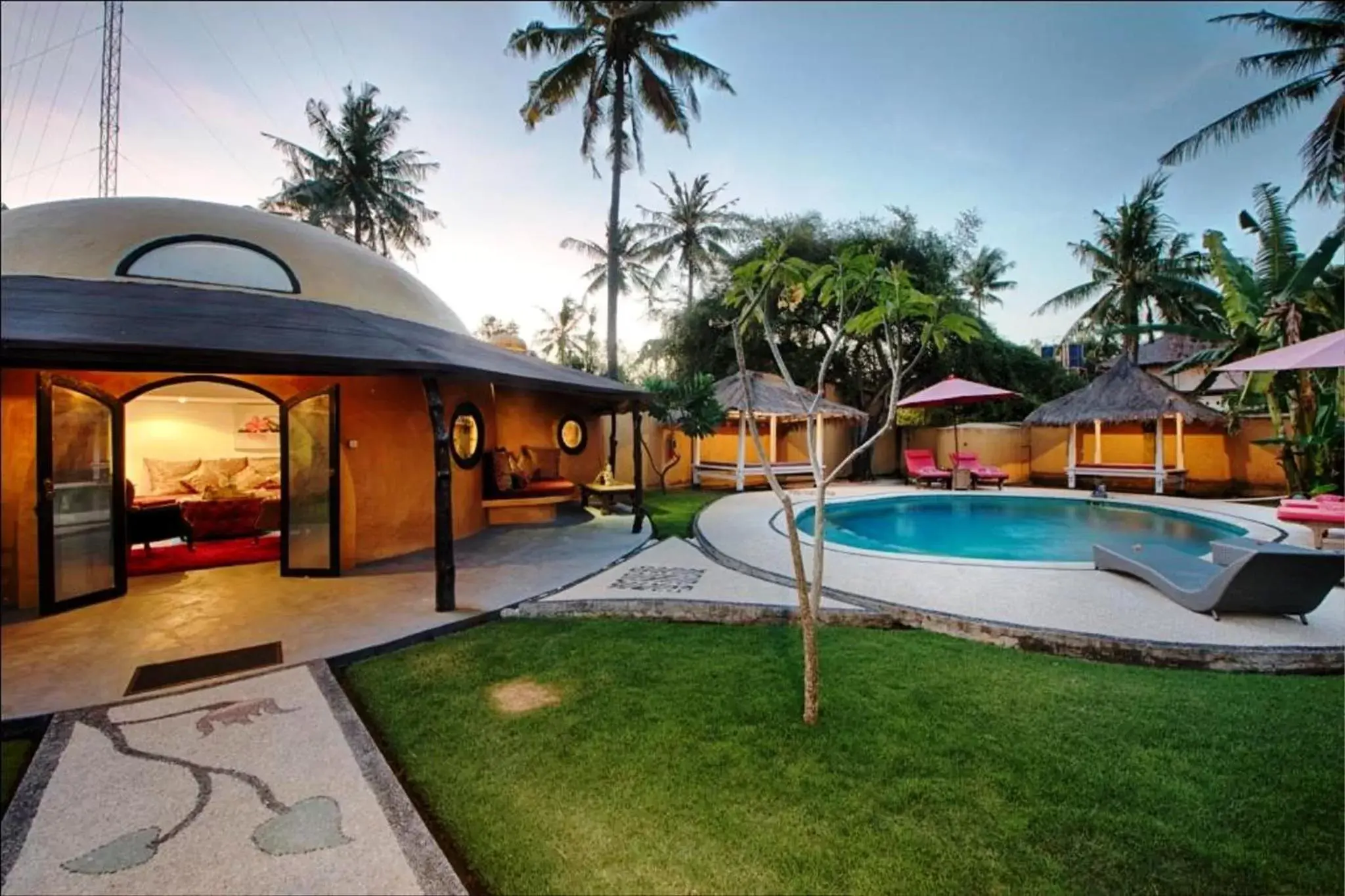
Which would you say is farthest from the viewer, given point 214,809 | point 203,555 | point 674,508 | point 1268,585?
point 674,508

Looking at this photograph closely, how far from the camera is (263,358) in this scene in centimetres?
450

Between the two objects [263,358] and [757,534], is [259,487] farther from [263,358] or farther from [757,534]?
[757,534]

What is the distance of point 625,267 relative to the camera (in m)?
26.2

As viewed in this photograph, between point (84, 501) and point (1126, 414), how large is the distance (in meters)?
19.9

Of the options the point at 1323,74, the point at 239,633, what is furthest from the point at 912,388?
the point at 239,633

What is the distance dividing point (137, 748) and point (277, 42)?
13.4ft

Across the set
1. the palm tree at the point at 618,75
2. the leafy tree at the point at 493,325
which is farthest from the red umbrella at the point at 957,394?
the leafy tree at the point at 493,325

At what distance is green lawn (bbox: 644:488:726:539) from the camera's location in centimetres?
1075

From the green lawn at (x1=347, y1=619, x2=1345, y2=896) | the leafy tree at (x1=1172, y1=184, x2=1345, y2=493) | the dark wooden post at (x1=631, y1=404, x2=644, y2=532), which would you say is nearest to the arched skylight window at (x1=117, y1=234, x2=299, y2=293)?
the green lawn at (x1=347, y1=619, x2=1345, y2=896)

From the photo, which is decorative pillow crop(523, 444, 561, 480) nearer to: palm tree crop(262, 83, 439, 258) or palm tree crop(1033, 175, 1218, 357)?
palm tree crop(262, 83, 439, 258)

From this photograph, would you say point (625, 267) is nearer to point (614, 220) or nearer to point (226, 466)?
point (614, 220)

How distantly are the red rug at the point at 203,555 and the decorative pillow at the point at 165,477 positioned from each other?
147 centimetres

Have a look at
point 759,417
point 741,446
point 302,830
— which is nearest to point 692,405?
point 741,446

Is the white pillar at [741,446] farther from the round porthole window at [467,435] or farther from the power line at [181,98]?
the power line at [181,98]
